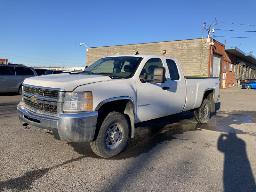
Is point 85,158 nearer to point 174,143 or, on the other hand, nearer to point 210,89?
point 174,143

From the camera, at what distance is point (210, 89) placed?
10.2 m

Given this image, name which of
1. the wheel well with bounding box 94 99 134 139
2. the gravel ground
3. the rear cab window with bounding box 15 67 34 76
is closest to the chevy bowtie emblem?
the gravel ground

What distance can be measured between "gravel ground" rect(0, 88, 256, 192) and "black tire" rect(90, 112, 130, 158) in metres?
0.17

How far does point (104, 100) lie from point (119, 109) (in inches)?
28.1

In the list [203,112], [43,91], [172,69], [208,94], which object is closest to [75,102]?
[43,91]

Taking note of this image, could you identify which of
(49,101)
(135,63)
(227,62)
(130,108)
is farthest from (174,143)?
(227,62)

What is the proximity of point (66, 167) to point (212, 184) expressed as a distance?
2.34m

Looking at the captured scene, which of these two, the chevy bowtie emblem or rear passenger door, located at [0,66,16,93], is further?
rear passenger door, located at [0,66,16,93]

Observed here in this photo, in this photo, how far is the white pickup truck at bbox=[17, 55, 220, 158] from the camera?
18.0 ft

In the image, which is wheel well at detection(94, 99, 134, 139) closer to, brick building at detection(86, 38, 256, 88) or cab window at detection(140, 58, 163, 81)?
cab window at detection(140, 58, 163, 81)

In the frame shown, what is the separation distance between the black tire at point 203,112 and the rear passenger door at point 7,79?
1156 cm

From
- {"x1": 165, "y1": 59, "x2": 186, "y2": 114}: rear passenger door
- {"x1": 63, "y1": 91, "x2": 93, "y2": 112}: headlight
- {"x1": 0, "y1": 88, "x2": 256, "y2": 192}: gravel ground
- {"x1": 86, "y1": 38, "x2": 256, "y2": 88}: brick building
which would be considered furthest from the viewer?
{"x1": 86, "y1": 38, "x2": 256, "y2": 88}: brick building

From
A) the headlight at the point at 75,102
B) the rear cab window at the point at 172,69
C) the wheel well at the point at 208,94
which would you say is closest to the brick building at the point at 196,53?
the wheel well at the point at 208,94

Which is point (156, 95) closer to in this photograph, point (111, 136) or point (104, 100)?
point (111, 136)
